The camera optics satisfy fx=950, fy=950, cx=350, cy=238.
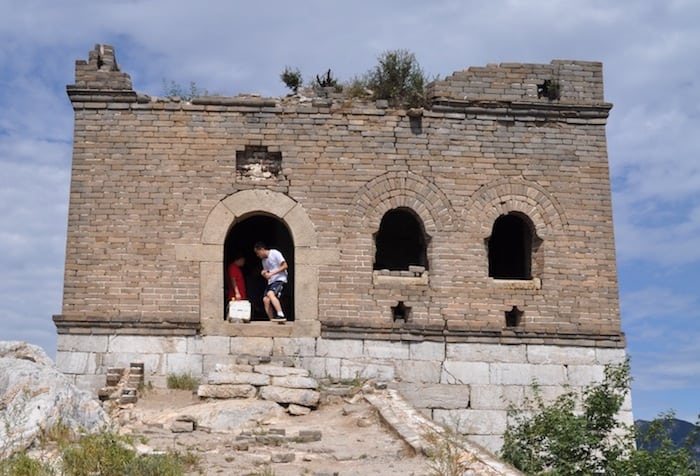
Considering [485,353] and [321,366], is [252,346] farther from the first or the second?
[485,353]

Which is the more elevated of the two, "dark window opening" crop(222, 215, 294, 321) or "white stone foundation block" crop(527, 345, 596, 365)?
"dark window opening" crop(222, 215, 294, 321)

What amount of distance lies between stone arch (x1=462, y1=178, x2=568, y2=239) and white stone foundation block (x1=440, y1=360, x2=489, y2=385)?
2142mm

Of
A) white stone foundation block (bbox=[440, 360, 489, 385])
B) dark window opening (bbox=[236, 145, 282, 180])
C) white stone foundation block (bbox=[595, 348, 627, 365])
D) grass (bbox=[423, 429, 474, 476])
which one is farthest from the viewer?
dark window opening (bbox=[236, 145, 282, 180])

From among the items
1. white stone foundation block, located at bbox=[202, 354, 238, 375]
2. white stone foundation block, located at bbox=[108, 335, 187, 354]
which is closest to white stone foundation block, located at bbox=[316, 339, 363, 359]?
white stone foundation block, located at bbox=[202, 354, 238, 375]

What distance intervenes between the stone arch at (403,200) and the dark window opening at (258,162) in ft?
4.65

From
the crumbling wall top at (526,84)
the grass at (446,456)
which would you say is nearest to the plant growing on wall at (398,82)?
the crumbling wall top at (526,84)

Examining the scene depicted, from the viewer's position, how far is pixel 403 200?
15195 millimetres

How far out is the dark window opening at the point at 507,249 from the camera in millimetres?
17188

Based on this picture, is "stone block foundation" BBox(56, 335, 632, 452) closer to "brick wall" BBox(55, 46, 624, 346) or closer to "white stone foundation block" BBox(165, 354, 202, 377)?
"white stone foundation block" BBox(165, 354, 202, 377)

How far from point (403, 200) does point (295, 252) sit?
1.93 meters

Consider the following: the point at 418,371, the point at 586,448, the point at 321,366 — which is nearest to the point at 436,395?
the point at 418,371

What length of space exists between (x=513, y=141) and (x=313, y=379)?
5.29 m

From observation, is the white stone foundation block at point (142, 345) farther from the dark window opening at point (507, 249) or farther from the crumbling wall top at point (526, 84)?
the dark window opening at point (507, 249)

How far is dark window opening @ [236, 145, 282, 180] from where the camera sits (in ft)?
49.8
